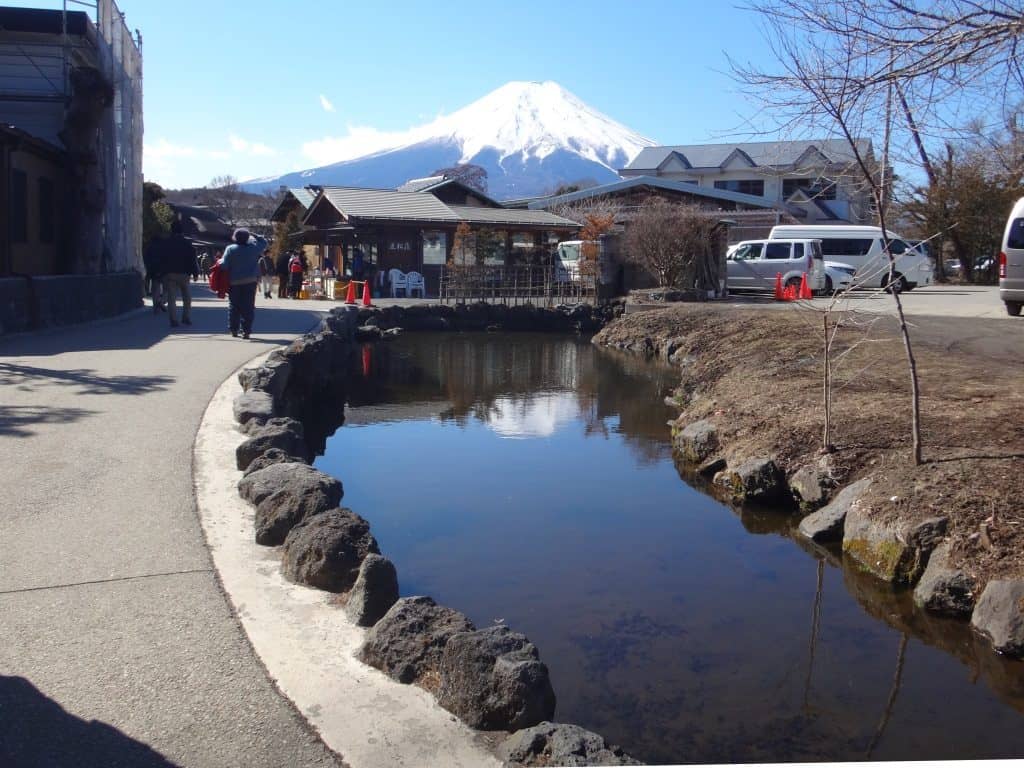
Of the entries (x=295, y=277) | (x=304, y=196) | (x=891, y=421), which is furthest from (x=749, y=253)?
(x=891, y=421)

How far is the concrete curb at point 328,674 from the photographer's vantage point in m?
3.56

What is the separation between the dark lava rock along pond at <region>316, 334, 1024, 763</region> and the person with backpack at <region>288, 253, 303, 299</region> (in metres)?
20.3

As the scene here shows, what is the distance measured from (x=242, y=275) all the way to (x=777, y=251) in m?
20.4

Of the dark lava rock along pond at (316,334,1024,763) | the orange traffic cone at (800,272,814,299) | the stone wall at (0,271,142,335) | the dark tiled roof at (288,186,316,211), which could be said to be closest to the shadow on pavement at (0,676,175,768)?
the dark lava rock along pond at (316,334,1024,763)

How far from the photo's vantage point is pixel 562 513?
8.88 metres

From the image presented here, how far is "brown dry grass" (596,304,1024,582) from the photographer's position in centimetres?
670

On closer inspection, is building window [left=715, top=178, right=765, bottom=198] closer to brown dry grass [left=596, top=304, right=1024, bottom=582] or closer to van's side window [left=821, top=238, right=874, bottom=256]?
van's side window [left=821, top=238, right=874, bottom=256]

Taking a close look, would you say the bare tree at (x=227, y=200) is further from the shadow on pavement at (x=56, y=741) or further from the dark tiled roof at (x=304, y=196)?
the shadow on pavement at (x=56, y=741)

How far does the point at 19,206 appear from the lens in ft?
61.1

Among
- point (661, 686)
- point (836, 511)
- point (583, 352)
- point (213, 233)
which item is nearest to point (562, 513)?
point (836, 511)

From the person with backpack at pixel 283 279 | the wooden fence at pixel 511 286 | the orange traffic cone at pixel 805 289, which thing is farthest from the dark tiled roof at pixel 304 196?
the orange traffic cone at pixel 805 289

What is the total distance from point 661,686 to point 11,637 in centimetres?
325

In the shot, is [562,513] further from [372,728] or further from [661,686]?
[372,728]

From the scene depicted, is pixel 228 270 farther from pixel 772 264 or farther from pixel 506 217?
pixel 506 217
